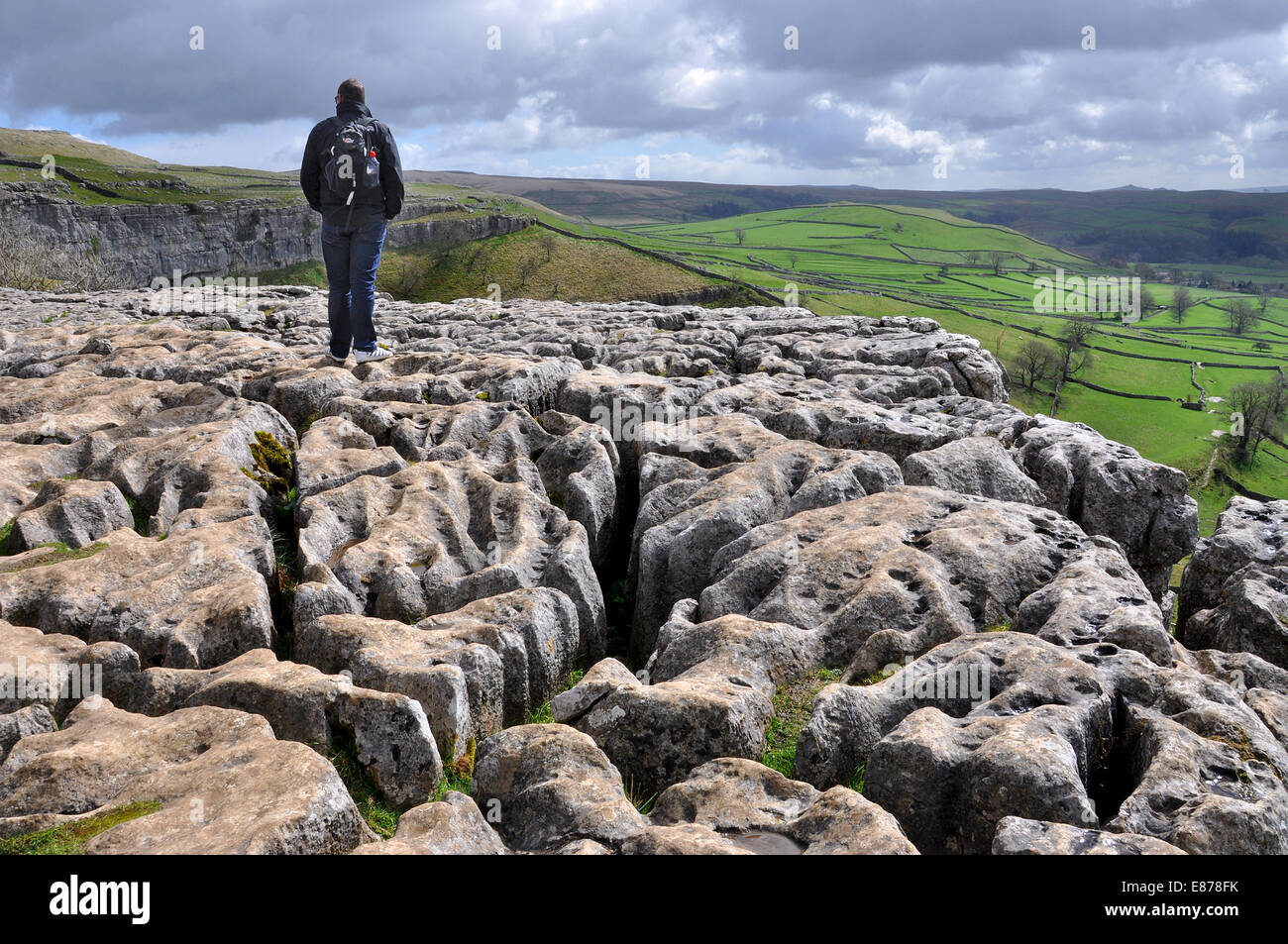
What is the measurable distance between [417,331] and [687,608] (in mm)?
23801

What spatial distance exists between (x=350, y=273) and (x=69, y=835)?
1884 centimetres

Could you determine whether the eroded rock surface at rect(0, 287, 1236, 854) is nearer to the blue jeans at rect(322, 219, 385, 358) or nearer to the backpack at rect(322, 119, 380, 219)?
the blue jeans at rect(322, 219, 385, 358)

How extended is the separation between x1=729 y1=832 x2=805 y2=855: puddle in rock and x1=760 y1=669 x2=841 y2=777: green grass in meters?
1.96

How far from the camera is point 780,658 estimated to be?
1281 centimetres

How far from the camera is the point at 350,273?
24359mm

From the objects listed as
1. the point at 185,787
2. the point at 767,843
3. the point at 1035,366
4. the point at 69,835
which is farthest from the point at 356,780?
the point at 1035,366

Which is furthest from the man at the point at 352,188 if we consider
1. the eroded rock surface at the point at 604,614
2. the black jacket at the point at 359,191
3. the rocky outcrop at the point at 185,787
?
the rocky outcrop at the point at 185,787

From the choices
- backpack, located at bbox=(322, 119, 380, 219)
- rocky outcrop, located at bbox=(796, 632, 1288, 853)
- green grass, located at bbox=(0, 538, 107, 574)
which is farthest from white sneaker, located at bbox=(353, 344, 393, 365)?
rocky outcrop, located at bbox=(796, 632, 1288, 853)

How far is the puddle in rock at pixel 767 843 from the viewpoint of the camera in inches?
326

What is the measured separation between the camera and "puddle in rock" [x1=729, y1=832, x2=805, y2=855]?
8273mm

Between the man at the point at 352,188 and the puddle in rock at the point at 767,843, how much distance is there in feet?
61.2

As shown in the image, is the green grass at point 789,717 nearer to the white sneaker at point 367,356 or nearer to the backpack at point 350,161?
the backpack at point 350,161

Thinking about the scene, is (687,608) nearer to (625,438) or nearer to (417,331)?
(625,438)
